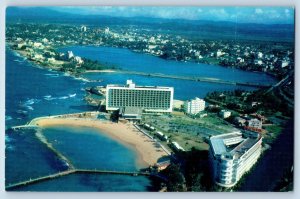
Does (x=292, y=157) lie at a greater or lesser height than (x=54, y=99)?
lesser

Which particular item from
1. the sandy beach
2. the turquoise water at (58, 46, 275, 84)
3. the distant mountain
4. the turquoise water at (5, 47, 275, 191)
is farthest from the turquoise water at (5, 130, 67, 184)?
the distant mountain

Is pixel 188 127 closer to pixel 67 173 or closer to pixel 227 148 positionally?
pixel 227 148

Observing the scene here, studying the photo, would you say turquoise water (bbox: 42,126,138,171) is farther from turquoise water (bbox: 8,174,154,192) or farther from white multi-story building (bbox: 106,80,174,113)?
white multi-story building (bbox: 106,80,174,113)

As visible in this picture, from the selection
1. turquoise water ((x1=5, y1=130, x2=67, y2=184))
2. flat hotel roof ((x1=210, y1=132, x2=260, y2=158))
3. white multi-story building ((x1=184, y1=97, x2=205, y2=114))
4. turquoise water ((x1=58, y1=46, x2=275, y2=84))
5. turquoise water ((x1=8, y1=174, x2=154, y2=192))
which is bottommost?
turquoise water ((x1=8, y1=174, x2=154, y2=192))

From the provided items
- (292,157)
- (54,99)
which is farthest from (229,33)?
(54,99)

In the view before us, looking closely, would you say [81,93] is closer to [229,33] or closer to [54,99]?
[54,99]

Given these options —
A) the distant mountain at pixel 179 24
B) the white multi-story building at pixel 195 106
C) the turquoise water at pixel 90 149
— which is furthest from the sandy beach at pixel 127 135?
the distant mountain at pixel 179 24
